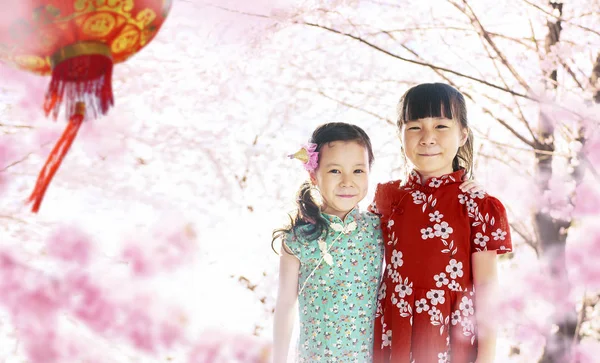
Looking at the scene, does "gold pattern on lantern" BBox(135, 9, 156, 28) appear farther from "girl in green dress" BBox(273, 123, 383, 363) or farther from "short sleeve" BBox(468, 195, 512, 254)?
"short sleeve" BBox(468, 195, 512, 254)

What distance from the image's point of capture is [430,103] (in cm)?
196

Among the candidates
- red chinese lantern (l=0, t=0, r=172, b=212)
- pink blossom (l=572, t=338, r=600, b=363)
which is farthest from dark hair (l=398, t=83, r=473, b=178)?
pink blossom (l=572, t=338, r=600, b=363)

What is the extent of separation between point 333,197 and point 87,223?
148 centimetres

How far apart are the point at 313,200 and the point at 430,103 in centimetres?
49

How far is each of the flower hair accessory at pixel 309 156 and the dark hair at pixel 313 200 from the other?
3 cm

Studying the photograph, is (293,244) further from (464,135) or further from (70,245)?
(70,245)

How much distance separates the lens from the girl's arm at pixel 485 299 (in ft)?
6.27

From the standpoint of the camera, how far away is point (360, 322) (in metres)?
1.99

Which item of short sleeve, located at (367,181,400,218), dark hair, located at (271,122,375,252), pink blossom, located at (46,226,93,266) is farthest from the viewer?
pink blossom, located at (46,226,93,266)

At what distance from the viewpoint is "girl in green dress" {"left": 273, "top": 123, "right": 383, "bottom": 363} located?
78.1 inches

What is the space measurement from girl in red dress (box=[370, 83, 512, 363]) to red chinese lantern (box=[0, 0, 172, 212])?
35.6 inches

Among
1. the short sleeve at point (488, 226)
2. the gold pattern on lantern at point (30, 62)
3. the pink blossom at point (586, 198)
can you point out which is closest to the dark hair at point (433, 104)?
the short sleeve at point (488, 226)

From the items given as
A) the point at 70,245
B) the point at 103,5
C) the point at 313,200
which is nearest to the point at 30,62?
the point at 103,5

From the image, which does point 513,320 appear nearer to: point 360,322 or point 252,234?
point 252,234
